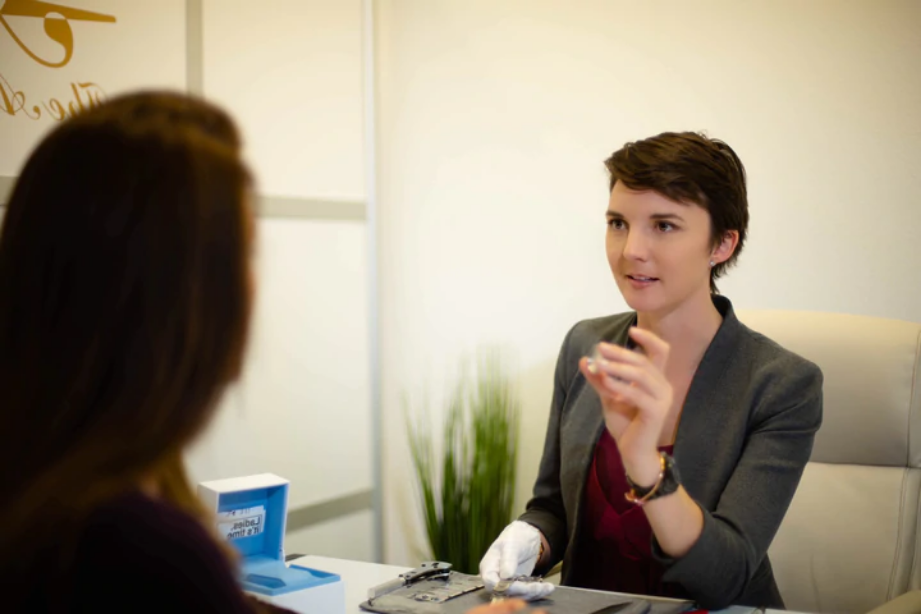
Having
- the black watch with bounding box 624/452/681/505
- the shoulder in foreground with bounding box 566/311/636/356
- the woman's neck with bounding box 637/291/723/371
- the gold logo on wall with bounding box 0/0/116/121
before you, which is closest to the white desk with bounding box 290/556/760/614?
the black watch with bounding box 624/452/681/505

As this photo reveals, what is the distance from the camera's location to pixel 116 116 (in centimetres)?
81

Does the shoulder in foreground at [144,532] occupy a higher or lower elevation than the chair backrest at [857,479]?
higher

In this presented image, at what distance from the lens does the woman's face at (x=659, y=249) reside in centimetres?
192

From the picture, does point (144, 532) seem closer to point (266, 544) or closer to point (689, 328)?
point (266, 544)

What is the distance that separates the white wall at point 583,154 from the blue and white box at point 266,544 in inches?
73.4

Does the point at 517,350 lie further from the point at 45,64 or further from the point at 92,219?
the point at 92,219

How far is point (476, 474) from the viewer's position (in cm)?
321

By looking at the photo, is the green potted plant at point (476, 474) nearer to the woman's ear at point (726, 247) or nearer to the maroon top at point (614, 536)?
the maroon top at point (614, 536)

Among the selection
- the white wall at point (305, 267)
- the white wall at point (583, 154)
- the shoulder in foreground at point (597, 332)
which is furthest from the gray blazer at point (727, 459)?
the white wall at point (305, 267)

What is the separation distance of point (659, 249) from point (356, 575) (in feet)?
2.88

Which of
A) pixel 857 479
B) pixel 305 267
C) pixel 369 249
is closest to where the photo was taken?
pixel 857 479

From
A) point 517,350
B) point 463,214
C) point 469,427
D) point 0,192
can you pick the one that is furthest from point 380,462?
point 0,192

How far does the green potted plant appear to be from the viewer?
3209 millimetres

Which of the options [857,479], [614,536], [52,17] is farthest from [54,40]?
[857,479]
